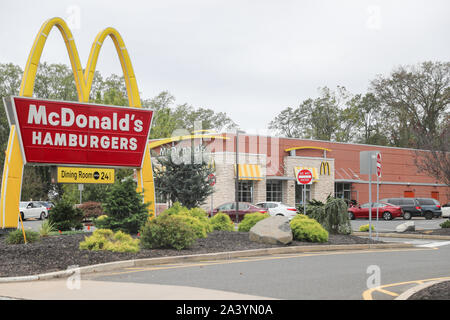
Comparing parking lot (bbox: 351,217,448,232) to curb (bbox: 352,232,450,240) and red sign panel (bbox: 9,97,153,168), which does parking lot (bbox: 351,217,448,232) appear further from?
red sign panel (bbox: 9,97,153,168)

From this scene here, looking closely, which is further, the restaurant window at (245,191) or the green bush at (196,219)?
the restaurant window at (245,191)

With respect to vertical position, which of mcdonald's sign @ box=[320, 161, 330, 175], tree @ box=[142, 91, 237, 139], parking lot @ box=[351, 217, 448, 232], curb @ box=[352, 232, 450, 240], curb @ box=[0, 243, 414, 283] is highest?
tree @ box=[142, 91, 237, 139]

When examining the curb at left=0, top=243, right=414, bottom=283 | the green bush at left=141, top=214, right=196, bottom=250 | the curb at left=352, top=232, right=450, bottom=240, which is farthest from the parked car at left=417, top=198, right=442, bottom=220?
the green bush at left=141, top=214, right=196, bottom=250

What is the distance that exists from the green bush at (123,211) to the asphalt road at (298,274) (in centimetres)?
485

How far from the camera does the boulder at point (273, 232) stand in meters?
15.6

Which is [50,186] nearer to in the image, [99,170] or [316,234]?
[99,170]

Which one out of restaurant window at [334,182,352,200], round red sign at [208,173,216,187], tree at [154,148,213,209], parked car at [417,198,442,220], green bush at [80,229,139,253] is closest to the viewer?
green bush at [80,229,139,253]

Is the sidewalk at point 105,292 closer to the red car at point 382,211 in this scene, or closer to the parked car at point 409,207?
the red car at point 382,211

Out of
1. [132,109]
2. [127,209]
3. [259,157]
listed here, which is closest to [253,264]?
[127,209]

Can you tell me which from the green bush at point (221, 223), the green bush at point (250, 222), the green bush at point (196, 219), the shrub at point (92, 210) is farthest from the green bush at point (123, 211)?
the shrub at point (92, 210)

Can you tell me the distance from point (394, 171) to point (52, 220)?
39153 mm

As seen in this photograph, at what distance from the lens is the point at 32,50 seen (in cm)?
1705

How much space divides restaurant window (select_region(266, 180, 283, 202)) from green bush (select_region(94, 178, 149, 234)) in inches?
1032

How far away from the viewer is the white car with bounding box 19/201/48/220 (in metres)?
39.8
